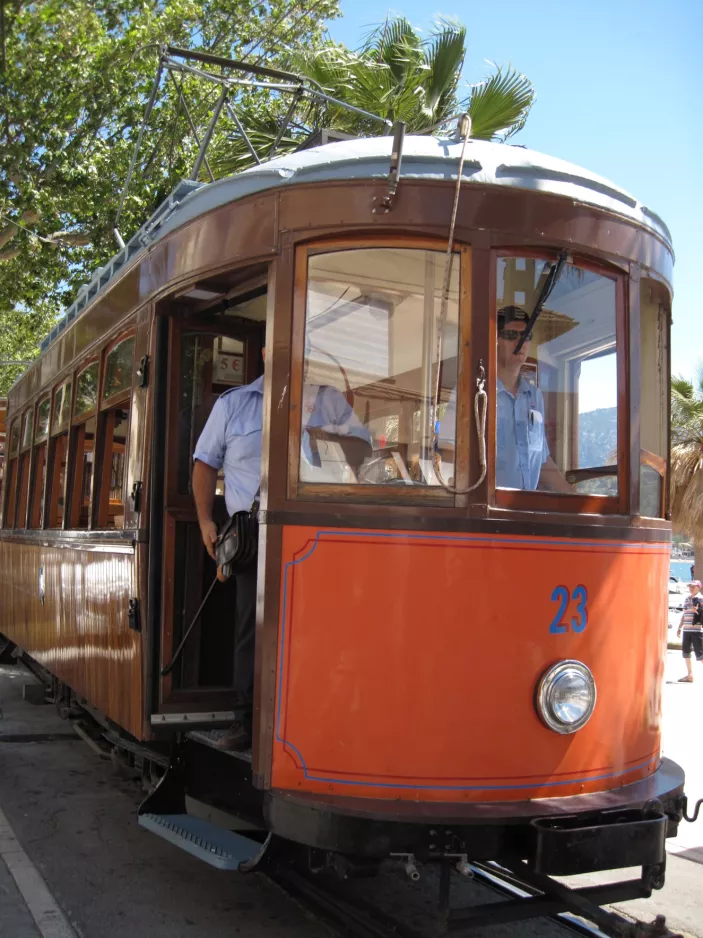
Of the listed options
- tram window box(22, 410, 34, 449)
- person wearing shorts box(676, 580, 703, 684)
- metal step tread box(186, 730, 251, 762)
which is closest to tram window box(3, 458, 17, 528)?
tram window box(22, 410, 34, 449)

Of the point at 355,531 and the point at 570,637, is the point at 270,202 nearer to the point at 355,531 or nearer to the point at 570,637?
the point at 355,531

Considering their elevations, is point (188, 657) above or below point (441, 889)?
above

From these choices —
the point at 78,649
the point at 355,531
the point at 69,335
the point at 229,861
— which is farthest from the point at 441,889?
the point at 69,335

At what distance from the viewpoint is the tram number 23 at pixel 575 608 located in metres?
3.44

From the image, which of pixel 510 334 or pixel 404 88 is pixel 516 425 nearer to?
pixel 510 334

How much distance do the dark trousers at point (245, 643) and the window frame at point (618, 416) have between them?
123 centimetres

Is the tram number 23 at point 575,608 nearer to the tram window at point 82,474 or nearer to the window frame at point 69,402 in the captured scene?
the tram window at point 82,474

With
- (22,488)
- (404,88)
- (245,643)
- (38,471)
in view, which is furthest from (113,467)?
(404,88)

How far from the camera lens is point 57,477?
6.99m

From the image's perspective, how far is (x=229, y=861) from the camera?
3.61 meters

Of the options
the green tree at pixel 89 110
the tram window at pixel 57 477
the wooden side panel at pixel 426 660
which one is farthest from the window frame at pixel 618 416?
the green tree at pixel 89 110

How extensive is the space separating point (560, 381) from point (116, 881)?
10.4 feet

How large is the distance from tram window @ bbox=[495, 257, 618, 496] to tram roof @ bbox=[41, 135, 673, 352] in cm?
30

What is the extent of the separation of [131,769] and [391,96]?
756 cm
